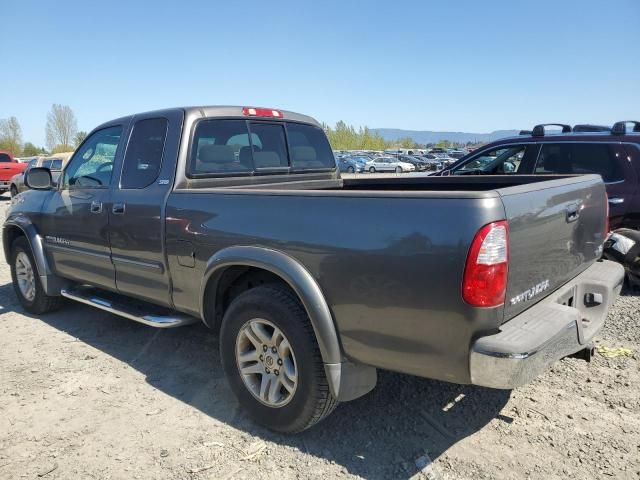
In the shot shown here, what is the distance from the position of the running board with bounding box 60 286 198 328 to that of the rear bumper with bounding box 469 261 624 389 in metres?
→ 2.16

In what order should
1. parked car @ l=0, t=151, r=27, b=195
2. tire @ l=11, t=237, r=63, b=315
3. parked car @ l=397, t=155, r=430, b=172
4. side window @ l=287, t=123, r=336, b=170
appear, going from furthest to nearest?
parked car @ l=397, t=155, r=430, b=172 < parked car @ l=0, t=151, r=27, b=195 < tire @ l=11, t=237, r=63, b=315 < side window @ l=287, t=123, r=336, b=170

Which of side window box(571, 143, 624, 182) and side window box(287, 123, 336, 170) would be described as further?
side window box(571, 143, 624, 182)

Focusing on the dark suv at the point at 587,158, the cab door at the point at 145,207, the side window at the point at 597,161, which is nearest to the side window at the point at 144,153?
the cab door at the point at 145,207

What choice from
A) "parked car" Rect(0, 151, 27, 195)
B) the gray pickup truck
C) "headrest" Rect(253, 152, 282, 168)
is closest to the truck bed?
the gray pickup truck

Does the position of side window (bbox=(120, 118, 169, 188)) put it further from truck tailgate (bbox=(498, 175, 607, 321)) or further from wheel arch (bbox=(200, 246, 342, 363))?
truck tailgate (bbox=(498, 175, 607, 321))

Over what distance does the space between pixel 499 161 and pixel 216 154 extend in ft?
15.2

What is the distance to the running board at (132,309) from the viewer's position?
11.8 ft

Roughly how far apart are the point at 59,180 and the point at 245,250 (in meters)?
2.83

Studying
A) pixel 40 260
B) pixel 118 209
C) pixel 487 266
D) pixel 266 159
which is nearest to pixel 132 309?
pixel 118 209

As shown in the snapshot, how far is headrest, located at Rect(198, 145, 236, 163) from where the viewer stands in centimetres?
368

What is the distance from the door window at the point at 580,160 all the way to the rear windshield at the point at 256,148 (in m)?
3.20

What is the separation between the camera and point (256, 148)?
4.07m

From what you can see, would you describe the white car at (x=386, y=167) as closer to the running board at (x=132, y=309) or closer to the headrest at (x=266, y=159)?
the running board at (x=132, y=309)

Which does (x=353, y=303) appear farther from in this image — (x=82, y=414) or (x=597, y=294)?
(x=82, y=414)
